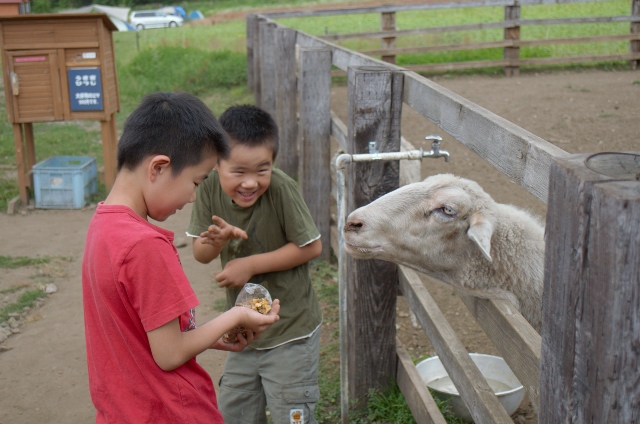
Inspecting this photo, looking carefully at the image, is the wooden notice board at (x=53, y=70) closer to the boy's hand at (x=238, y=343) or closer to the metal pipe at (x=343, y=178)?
the metal pipe at (x=343, y=178)

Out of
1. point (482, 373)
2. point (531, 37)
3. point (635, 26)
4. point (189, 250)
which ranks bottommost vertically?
point (189, 250)

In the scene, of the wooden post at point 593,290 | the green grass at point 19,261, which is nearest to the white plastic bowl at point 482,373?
the wooden post at point 593,290

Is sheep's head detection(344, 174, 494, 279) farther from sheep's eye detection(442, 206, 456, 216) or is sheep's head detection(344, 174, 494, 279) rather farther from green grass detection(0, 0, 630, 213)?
green grass detection(0, 0, 630, 213)

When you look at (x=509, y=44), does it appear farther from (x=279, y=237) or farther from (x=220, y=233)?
(x=220, y=233)

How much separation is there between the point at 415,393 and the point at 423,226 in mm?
911

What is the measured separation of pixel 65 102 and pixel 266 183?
5.74 m

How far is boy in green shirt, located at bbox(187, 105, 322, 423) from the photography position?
9.55ft

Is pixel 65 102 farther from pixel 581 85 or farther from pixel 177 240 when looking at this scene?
pixel 581 85

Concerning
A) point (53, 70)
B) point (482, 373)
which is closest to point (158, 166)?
point (482, 373)

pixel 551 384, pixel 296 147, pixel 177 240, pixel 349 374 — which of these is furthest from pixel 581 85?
pixel 551 384

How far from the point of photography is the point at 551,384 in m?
1.43

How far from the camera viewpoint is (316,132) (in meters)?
5.69

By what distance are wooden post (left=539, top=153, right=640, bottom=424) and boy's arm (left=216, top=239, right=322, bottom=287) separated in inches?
62.1

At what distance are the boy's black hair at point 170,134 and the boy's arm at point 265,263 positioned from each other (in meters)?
0.88
